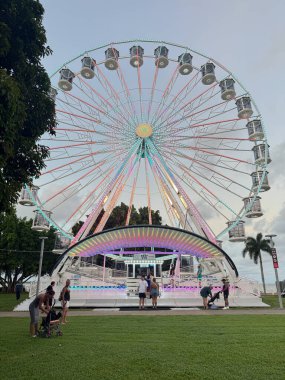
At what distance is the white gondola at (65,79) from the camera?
28.3m

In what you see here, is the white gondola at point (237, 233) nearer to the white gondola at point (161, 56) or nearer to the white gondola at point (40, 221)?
the white gondola at point (40, 221)

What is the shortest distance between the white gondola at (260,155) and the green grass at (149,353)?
60.3ft

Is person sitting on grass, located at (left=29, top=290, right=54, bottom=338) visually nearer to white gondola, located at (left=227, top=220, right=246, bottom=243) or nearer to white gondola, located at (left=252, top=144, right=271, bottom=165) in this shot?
white gondola, located at (left=227, top=220, right=246, bottom=243)

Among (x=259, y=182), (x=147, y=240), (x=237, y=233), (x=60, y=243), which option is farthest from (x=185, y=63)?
Answer: (x=60, y=243)

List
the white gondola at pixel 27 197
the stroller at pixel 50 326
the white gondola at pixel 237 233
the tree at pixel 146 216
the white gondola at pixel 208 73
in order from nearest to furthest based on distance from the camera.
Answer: the stroller at pixel 50 326 → the white gondola at pixel 27 197 → the white gondola at pixel 237 233 → the white gondola at pixel 208 73 → the tree at pixel 146 216

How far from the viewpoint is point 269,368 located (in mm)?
5582

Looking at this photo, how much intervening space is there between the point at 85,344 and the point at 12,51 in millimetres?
6972

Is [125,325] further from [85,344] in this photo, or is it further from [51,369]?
[51,369]

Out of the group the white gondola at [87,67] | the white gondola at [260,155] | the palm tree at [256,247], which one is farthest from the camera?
the palm tree at [256,247]

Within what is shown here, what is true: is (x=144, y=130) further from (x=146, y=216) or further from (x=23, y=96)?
(x=146, y=216)

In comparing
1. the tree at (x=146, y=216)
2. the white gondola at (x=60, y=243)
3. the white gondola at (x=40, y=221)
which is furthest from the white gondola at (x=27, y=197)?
the tree at (x=146, y=216)

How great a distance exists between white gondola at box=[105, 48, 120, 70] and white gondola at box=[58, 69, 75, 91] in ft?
10.6

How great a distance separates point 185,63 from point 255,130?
27.3 ft

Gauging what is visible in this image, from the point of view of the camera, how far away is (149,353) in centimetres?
669
